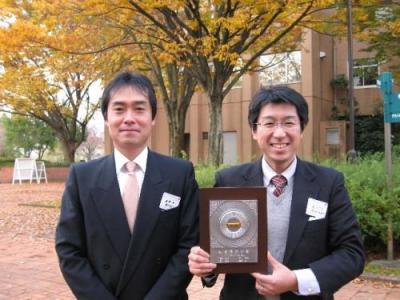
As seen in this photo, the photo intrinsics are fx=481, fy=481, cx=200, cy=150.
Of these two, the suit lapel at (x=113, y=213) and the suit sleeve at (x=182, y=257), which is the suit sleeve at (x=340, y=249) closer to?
the suit sleeve at (x=182, y=257)

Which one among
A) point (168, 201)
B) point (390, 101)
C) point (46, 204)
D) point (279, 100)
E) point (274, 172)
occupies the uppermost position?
point (390, 101)

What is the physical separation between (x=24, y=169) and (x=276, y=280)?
949 inches

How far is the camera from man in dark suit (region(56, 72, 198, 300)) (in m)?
2.32

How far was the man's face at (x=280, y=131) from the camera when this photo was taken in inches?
87.0

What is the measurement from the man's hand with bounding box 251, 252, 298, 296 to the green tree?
123ft

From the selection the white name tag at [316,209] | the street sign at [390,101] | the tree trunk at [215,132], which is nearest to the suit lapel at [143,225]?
the white name tag at [316,209]

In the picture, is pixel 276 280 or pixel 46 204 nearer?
pixel 276 280

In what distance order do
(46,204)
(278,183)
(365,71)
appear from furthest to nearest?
(365,71) < (46,204) < (278,183)

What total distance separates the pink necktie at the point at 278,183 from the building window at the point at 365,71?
14658 mm

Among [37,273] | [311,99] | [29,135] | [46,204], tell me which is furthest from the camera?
[29,135]

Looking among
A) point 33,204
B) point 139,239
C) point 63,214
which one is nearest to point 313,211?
point 139,239

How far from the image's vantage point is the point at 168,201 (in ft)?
7.85

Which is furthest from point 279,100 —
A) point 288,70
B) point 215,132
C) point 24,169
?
point 24,169

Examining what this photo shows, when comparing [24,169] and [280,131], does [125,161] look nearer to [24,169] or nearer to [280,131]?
[280,131]
